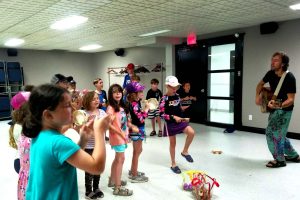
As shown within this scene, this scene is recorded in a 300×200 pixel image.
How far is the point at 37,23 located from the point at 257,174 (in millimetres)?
4390

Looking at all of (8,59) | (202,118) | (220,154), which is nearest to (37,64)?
(8,59)

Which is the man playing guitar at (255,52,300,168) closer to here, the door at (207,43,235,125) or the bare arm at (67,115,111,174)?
the door at (207,43,235,125)

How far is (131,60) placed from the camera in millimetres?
8789

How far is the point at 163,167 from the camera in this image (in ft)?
11.7

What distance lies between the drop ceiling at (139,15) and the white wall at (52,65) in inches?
132

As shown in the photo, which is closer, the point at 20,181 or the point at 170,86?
the point at 20,181

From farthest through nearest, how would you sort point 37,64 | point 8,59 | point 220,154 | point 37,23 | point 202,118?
point 37,64 → point 8,59 → point 202,118 → point 37,23 → point 220,154

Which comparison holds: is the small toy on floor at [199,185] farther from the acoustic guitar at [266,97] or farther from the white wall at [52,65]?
the white wall at [52,65]

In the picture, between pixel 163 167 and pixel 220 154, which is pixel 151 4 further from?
pixel 220 154

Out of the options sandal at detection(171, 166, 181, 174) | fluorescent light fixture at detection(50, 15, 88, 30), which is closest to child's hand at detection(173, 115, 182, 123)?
sandal at detection(171, 166, 181, 174)

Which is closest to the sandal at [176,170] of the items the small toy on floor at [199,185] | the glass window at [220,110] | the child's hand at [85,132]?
the small toy on floor at [199,185]

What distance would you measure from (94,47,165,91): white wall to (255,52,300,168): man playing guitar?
4.59m

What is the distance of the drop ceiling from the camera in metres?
3.43

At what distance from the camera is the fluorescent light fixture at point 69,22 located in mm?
4279
